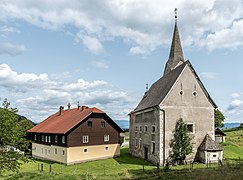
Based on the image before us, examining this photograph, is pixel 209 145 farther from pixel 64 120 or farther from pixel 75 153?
pixel 64 120

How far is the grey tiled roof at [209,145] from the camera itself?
1314 inches

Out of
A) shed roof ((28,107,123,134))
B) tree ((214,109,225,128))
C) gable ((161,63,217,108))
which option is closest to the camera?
gable ((161,63,217,108))

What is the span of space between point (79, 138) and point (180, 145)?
45.1ft

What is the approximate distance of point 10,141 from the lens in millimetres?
21312

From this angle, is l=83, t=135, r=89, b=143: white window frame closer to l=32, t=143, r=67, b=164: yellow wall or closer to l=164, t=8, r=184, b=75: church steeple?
l=32, t=143, r=67, b=164: yellow wall

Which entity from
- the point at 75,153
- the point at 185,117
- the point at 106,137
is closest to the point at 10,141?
the point at 75,153

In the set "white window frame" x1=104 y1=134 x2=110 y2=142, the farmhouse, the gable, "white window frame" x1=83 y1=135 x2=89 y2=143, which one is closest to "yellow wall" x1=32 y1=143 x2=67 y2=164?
the farmhouse

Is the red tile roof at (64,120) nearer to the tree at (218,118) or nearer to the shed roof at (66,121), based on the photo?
the shed roof at (66,121)

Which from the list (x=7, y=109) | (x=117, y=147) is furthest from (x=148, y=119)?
(x=7, y=109)

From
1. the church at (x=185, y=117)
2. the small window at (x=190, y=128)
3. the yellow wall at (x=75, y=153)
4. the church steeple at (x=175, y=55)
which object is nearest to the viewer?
the church at (x=185, y=117)

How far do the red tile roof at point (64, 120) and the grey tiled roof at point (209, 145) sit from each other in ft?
49.2

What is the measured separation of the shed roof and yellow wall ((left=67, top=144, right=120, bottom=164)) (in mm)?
2819

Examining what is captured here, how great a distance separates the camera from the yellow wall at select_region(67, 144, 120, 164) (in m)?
38.0

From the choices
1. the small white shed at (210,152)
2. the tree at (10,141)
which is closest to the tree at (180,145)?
the small white shed at (210,152)
